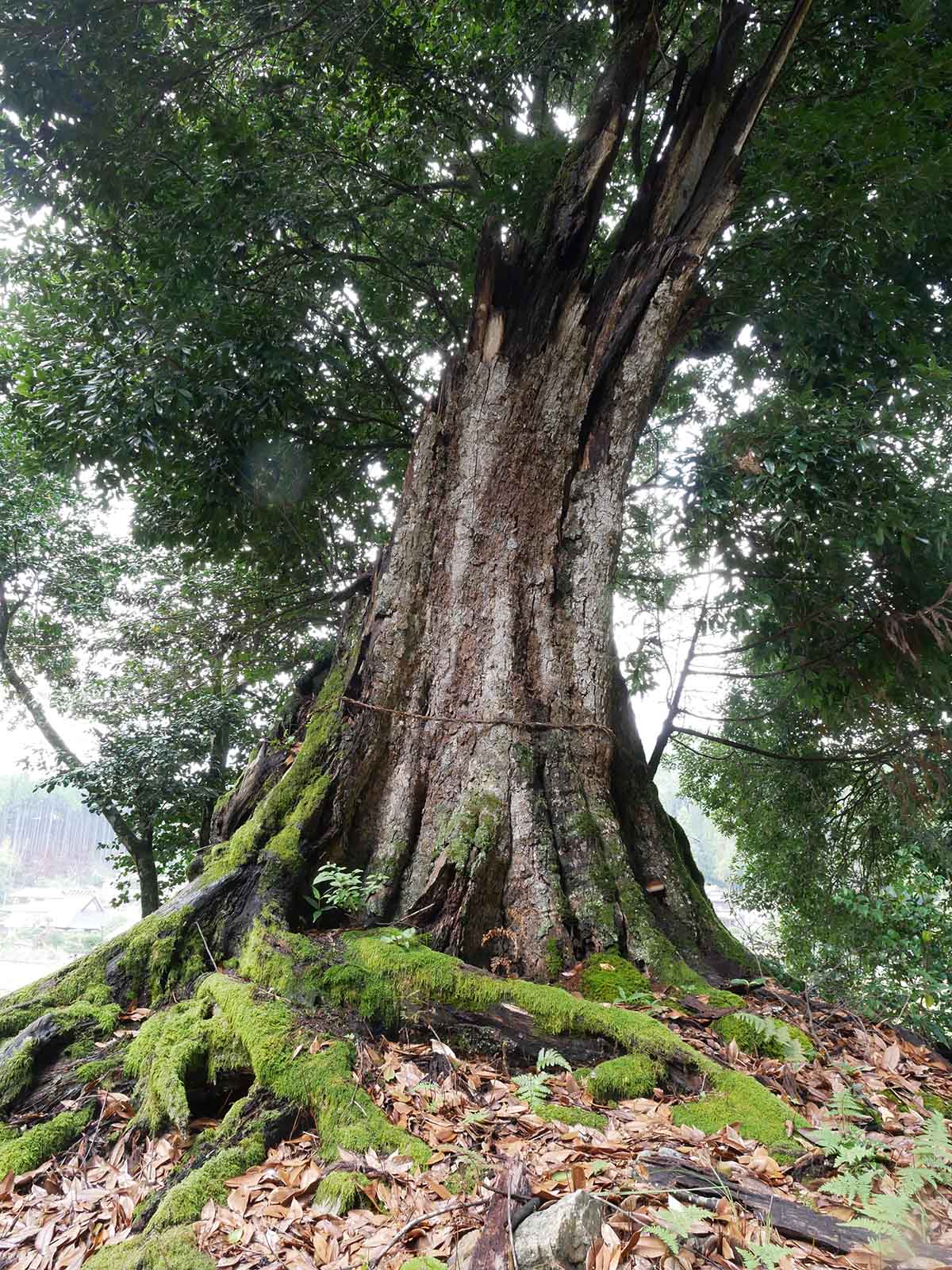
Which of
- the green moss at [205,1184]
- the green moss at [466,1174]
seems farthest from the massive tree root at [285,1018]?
the green moss at [466,1174]

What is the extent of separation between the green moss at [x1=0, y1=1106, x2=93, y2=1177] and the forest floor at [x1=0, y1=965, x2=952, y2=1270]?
4 cm

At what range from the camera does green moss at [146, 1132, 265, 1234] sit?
1.87 m

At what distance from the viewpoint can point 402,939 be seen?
2.93m

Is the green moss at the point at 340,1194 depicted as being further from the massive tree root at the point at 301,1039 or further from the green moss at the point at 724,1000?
the green moss at the point at 724,1000

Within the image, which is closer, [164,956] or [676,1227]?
[676,1227]

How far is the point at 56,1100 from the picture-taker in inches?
99.5

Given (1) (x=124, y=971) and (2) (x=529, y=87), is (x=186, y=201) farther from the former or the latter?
(1) (x=124, y=971)

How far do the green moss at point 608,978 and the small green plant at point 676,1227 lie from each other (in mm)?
1450

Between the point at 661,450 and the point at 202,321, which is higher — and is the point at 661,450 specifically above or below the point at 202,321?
above

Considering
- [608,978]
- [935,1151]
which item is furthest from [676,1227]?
[608,978]

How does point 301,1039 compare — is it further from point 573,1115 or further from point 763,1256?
point 763,1256

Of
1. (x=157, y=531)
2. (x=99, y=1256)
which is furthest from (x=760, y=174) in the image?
(x=99, y=1256)

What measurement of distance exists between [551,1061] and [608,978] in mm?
635

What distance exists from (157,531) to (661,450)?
5.88 m
